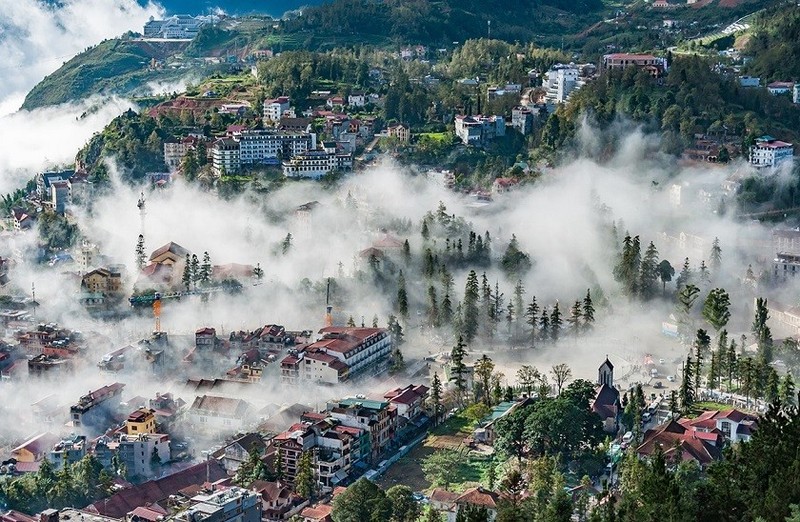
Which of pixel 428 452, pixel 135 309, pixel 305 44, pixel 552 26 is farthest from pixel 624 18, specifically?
pixel 428 452

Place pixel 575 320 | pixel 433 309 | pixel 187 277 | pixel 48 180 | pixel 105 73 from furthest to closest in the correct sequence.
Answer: pixel 105 73, pixel 48 180, pixel 187 277, pixel 433 309, pixel 575 320

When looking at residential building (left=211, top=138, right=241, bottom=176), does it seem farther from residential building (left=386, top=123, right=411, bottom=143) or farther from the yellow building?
the yellow building

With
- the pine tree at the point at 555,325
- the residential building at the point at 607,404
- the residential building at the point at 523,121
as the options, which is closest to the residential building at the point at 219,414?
the residential building at the point at 607,404

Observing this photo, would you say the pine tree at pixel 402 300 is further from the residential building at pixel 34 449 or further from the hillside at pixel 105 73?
the hillside at pixel 105 73

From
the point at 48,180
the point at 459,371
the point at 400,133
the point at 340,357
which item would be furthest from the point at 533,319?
the point at 48,180

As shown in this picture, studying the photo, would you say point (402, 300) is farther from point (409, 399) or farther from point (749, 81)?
point (749, 81)

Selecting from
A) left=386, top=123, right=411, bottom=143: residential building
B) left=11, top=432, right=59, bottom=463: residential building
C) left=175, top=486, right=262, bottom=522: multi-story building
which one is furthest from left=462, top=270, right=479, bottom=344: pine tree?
left=386, top=123, right=411, bottom=143: residential building
